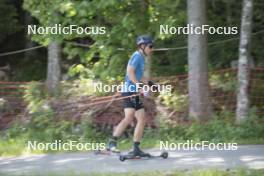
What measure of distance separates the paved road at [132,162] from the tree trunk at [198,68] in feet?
5.49

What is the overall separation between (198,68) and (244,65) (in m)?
0.89

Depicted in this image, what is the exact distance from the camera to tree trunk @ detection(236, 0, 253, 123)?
435 inches

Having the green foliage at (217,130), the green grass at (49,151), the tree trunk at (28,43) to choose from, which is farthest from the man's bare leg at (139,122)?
the tree trunk at (28,43)

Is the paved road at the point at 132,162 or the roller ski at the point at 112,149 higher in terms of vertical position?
the roller ski at the point at 112,149

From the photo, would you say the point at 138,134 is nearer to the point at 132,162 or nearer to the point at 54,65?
the point at 132,162

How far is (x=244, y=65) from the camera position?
36.4ft

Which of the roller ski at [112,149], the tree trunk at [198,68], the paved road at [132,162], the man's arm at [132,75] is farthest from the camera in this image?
the tree trunk at [198,68]

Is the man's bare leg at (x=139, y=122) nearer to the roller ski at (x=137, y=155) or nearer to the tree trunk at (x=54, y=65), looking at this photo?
the roller ski at (x=137, y=155)

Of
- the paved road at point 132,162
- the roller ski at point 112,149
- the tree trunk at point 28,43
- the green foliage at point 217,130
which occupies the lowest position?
the paved road at point 132,162

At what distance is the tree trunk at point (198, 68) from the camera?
37.2ft

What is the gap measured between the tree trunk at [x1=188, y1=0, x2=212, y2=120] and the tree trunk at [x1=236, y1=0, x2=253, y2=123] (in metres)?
0.62

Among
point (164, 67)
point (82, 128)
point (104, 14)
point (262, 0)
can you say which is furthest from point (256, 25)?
point (82, 128)

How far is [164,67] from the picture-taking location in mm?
14875

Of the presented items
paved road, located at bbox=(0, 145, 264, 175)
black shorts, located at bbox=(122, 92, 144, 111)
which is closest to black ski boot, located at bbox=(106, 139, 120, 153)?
paved road, located at bbox=(0, 145, 264, 175)
